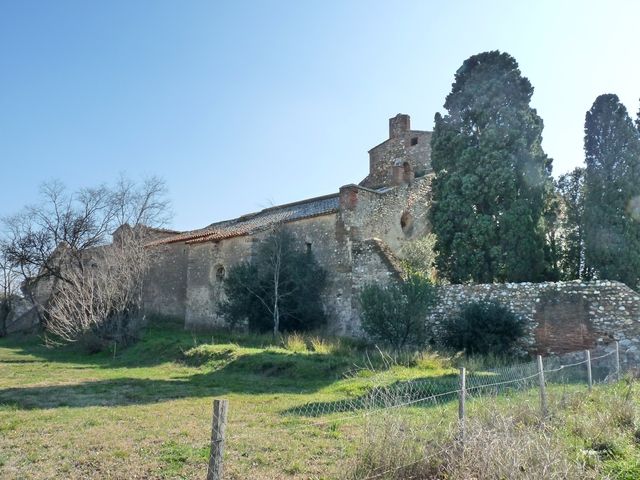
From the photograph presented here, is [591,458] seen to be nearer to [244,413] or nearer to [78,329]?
[244,413]

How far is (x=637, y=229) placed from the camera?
17.8 m

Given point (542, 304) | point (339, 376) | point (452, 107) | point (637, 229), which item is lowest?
point (339, 376)

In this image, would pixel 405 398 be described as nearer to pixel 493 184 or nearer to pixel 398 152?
pixel 493 184

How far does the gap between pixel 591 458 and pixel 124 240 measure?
2374 centimetres

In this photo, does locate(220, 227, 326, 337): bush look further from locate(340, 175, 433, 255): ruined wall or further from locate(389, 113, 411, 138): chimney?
locate(389, 113, 411, 138): chimney

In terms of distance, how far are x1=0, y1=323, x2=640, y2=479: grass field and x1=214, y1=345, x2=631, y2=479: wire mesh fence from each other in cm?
4

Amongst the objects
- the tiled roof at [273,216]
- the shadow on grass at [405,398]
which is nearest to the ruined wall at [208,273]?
the tiled roof at [273,216]

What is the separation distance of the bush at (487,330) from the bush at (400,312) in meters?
1.19

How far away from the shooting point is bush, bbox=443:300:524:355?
1616cm

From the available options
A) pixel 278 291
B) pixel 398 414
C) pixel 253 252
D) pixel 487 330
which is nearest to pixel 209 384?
pixel 398 414

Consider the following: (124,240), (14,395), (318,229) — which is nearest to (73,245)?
(124,240)

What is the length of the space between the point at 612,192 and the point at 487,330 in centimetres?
694

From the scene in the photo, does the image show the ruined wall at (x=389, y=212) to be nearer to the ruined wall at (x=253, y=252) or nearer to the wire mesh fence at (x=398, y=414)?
the ruined wall at (x=253, y=252)

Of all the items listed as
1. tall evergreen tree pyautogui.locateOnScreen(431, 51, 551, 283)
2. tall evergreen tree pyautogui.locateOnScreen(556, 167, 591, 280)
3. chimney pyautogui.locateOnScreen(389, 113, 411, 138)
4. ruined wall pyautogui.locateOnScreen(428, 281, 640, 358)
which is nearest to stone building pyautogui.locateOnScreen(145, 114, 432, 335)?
chimney pyautogui.locateOnScreen(389, 113, 411, 138)
